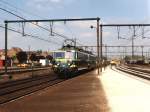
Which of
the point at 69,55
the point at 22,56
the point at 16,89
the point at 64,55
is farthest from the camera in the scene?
the point at 22,56

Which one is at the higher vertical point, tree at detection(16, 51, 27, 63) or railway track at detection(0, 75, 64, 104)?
tree at detection(16, 51, 27, 63)

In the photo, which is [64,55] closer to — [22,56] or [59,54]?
[59,54]

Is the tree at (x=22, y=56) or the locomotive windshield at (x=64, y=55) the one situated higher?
the tree at (x=22, y=56)

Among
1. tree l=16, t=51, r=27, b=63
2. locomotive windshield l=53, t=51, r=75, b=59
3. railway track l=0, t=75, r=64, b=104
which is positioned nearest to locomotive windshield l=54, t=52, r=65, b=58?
locomotive windshield l=53, t=51, r=75, b=59

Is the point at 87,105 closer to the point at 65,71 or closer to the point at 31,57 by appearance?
the point at 65,71

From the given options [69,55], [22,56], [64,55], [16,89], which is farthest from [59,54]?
[22,56]

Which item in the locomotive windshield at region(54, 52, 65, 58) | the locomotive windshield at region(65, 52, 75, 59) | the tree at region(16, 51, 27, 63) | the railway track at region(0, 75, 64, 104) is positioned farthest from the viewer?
the tree at region(16, 51, 27, 63)

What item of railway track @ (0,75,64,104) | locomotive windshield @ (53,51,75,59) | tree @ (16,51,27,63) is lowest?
railway track @ (0,75,64,104)

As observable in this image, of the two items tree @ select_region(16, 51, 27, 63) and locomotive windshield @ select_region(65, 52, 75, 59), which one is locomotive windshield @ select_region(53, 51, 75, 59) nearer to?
locomotive windshield @ select_region(65, 52, 75, 59)

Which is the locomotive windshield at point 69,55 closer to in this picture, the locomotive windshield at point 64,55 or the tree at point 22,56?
the locomotive windshield at point 64,55

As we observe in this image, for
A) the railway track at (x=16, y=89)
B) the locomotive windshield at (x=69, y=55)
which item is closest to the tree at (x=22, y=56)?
the locomotive windshield at (x=69, y=55)

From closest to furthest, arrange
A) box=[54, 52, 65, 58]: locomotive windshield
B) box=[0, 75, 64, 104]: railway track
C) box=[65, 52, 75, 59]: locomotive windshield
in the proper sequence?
box=[0, 75, 64, 104]: railway track < box=[54, 52, 65, 58]: locomotive windshield < box=[65, 52, 75, 59]: locomotive windshield

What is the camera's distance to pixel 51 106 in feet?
53.5

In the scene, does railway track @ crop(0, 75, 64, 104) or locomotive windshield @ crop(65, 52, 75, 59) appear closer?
railway track @ crop(0, 75, 64, 104)
